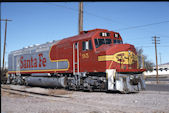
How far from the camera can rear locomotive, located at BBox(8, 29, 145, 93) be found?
514 inches

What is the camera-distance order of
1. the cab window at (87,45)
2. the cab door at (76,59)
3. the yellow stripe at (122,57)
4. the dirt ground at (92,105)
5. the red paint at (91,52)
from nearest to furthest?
the dirt ground at (92,105)
the yellow stripe at (122,57)
the red paint at (91,52)
the cab window at (87,45)
the cab door at (76,59)

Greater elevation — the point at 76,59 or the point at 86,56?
the point at 86,56

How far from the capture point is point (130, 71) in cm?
1326

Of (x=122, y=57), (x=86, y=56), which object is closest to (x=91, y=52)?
(x=86, y=56)

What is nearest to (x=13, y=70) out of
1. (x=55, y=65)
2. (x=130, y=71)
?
(x=55, y=65)

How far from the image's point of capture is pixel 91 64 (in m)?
14.1

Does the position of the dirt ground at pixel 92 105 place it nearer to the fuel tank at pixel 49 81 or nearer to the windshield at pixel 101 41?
the windshield at pixel 101 41

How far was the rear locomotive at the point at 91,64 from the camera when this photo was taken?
1305cm

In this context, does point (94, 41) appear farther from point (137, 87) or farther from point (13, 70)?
point (13, 70)

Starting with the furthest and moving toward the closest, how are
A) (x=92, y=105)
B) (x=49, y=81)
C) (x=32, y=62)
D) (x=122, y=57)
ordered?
(x=32, y=62), (x=49, y=81), (x=122, y=57), (x=92, y=105)

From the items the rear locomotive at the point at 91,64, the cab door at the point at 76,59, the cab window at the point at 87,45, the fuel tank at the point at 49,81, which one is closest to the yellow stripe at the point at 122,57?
the rear locomotive at the point at 91,64

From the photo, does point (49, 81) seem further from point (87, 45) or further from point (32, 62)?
point (87, 45)

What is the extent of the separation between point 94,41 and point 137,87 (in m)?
4.30

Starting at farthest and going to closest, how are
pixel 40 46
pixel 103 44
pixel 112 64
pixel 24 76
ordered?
1. pixel 24 76
2. pixel 40 46
3. pixel 103 44
4. pixel 112 64
